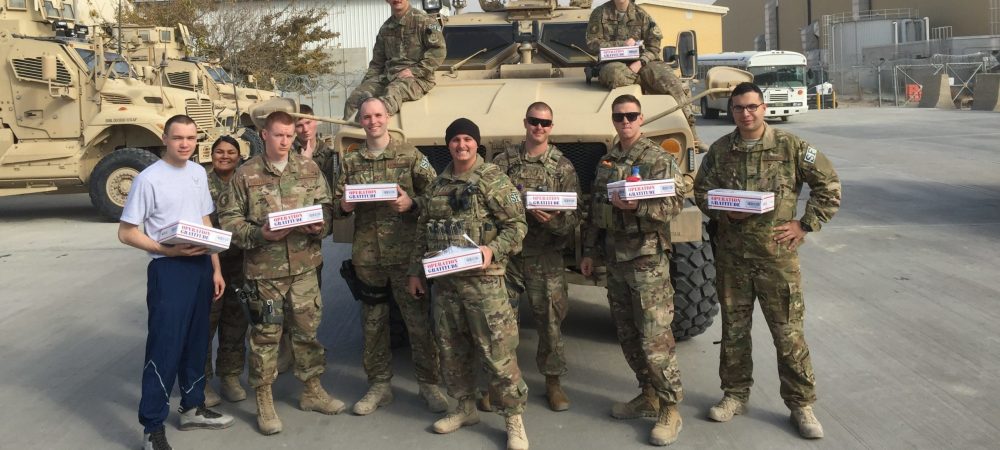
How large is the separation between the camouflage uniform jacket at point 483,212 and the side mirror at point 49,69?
969 cm

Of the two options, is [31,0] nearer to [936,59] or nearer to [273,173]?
[273,173]

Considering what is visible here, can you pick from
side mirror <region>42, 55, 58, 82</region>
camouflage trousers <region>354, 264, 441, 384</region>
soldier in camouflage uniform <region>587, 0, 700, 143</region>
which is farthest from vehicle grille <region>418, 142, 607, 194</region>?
side mirror <region>42, 55, 58, 82</region>

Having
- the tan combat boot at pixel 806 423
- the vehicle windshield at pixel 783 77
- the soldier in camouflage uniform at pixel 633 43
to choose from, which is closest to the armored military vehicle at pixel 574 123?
the soldier in camouflage uniform at pixel 633 43

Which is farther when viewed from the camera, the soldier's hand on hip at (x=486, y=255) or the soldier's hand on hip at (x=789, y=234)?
the soldier's hand on hip at (x=789, y=234)

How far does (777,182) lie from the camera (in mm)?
4480

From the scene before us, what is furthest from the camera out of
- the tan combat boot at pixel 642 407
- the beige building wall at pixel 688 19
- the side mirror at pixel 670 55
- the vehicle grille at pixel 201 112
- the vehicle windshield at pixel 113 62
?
the beige building wall at pixel 688 19

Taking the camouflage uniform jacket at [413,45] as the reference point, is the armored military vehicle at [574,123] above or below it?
below

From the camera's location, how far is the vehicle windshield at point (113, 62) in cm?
1306

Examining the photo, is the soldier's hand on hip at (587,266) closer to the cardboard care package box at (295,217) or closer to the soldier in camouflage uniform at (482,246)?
the soldier in camouflage uniform at (482,246)

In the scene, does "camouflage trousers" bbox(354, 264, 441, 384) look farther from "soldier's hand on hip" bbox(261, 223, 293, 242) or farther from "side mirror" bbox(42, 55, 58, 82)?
"side mirror" bbox(42, 55, 58, 82)

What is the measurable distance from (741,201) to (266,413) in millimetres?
2533

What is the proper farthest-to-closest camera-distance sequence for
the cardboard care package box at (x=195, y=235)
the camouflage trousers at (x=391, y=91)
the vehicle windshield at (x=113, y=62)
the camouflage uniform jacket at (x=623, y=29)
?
the vehicle windshield at (x=113, y=62), the camouflage uniform jacket at (x=623, y=29), the camouflage trousers at (x=391, y=91), the cardboard care package box at (x=195, y=235)

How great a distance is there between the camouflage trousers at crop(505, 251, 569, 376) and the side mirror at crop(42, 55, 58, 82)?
9705 mm

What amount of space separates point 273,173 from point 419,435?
1474mm
